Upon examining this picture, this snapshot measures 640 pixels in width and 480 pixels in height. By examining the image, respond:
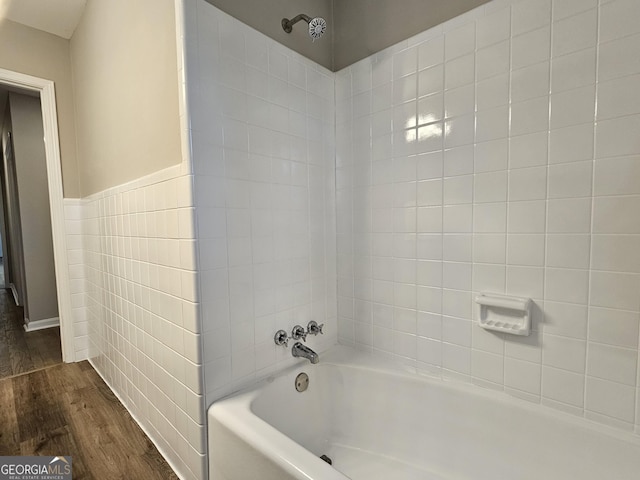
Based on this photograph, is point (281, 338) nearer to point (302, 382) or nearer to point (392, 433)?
point (302, 382)

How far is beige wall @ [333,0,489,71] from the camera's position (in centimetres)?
129

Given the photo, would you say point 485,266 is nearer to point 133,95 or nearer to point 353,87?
point 353,87

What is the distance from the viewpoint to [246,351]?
1291mm

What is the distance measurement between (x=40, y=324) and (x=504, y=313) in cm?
410

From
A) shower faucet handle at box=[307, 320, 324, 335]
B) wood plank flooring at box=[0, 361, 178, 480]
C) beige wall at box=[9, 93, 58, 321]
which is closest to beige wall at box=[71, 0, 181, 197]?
shower faucet handle at box=[307, 320, 324, 335]

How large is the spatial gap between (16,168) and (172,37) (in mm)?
3211

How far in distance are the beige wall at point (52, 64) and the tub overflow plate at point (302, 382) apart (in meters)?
2.15

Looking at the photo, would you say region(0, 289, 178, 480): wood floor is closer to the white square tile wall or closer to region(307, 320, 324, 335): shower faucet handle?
region(307, 320, 324, 335): shower faucet handle

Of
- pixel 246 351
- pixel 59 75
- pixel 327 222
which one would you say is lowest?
pixel 246 351

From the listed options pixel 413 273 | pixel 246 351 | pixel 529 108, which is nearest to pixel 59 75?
pixel 246 351

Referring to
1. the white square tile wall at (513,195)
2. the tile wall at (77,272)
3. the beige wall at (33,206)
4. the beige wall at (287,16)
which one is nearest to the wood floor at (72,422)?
the tile wall at (77,272)

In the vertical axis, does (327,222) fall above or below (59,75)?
below

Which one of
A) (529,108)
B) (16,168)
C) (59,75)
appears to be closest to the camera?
(529,108)

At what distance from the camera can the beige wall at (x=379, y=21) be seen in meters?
1.29
